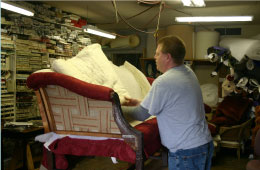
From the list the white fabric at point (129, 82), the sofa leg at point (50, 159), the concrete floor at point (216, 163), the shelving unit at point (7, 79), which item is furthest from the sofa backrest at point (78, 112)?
the shelving unit at point (7, 79)

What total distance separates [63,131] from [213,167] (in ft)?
10.8

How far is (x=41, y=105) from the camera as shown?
193cm

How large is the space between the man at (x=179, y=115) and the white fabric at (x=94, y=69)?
40 cm

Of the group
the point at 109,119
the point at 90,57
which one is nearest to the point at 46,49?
the point at 90,57

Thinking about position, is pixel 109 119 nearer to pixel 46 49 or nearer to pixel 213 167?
pixel 213 167

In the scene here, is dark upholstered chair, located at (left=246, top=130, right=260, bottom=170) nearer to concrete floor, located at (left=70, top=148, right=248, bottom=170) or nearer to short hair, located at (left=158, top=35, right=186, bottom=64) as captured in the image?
concrete floor, located at (left=70, top=148, right=248, bottom=170)

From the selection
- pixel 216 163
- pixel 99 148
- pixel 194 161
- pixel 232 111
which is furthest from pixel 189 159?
pixel 232 111

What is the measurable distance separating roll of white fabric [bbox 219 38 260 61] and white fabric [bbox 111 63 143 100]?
3038 millimetres

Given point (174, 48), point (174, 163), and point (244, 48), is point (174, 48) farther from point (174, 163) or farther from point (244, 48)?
point (244, 48)

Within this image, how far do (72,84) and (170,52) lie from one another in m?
0.66

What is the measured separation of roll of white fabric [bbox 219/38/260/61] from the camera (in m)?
4.96

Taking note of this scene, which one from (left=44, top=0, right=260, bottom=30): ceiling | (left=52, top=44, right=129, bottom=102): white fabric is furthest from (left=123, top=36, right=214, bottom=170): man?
(left=44, top=0, right=260, bottom=30): ceiling

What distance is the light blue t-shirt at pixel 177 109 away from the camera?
1.71m

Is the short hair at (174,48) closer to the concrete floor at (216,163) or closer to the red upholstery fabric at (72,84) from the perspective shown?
the red upholstery fabric at (72,84)
